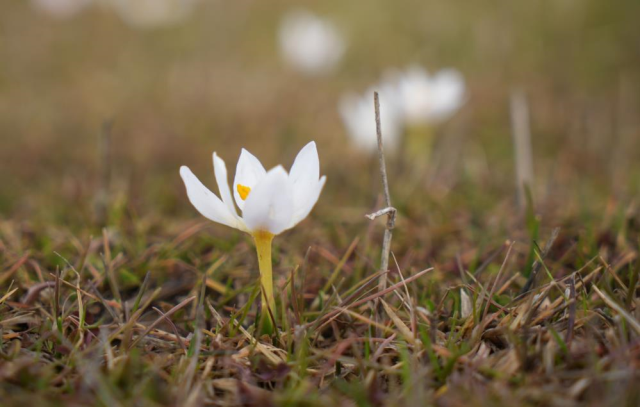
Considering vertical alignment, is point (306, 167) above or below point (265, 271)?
above

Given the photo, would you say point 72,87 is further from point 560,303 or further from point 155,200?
point 560,303

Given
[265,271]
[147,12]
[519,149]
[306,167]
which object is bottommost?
[265,271]

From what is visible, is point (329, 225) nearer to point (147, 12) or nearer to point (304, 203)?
point (304, 203)

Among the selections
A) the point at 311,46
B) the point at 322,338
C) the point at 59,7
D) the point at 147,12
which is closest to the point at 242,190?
the point at 322,338

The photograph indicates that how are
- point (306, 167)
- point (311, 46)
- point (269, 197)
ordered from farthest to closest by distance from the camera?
point (311, 46), point (306, 167), point (269, 197)

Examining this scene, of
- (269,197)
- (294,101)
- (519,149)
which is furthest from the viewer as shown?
(294,101)

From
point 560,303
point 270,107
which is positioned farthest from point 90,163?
point 560,303
